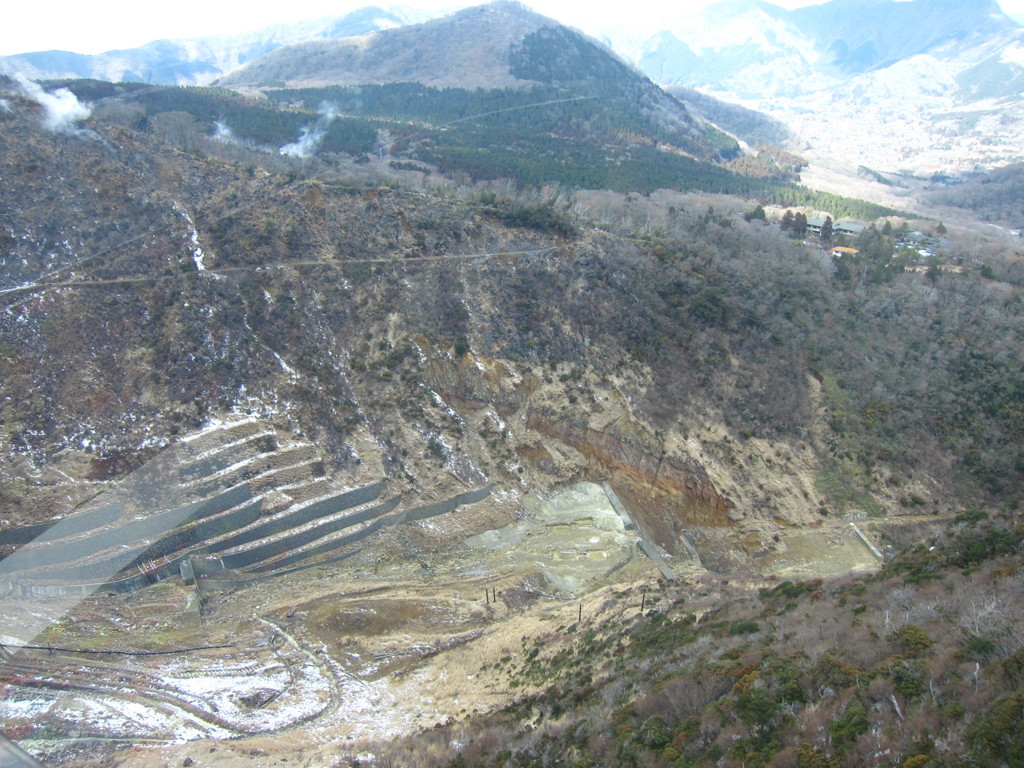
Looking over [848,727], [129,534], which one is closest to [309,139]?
[129,534]

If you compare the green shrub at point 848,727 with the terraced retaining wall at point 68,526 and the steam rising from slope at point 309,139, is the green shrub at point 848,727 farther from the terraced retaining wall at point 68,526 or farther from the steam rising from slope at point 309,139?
the steam rising from slope at point 309,139

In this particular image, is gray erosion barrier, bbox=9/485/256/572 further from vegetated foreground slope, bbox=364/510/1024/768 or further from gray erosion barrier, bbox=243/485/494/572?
vegetated foreground slope, bbox=364/510/1024/768

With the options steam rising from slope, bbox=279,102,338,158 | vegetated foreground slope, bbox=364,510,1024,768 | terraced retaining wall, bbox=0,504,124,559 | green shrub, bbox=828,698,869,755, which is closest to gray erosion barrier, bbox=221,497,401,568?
terraced retaining wall, bbox=0,504,124,559

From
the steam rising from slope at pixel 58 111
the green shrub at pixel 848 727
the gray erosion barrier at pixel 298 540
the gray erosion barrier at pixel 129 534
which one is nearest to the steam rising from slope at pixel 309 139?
the steam rising from slope at pixel 58 111

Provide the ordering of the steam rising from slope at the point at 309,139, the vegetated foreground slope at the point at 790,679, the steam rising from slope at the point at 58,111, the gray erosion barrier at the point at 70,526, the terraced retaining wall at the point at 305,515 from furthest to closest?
the steam rising from slope at the point at 309,139 → the steam rising from slope at the point at 58,111 → the terraced retaining wall at the point at 305,515 → the gray erosion barrier at the point at 70,526 → the vegetated foreground slope at the point at 790,679

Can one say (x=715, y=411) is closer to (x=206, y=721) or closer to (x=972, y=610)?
(x=972, y=610)
